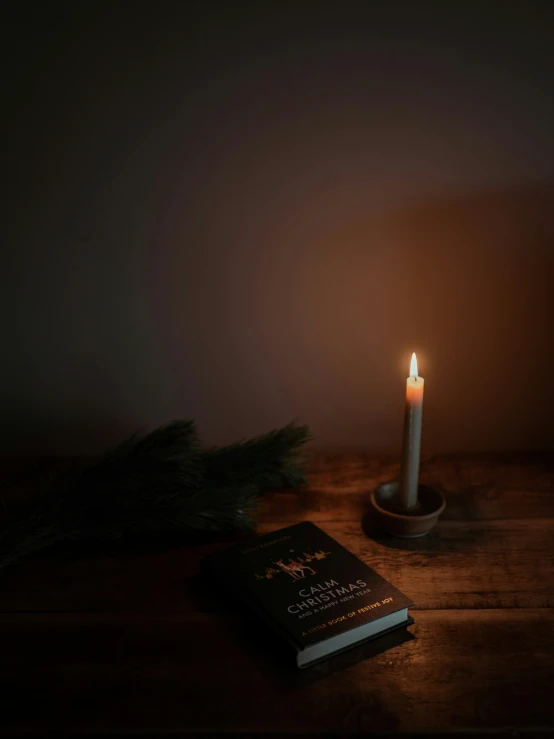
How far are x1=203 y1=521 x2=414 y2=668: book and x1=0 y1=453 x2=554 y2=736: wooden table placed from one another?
0.9 inches

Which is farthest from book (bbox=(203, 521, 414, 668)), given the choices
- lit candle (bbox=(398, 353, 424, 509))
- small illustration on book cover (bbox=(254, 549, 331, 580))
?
lit candle (bbox=(398, 353, 424, 509))

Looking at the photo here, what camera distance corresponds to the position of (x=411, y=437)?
2.92 feet

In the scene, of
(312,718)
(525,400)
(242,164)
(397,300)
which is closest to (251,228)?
(242,164)

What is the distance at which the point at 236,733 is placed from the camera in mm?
610

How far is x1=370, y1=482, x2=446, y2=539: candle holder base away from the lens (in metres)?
0.88

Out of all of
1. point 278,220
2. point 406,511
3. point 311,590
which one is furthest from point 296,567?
point 278,220

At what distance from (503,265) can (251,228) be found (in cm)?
36

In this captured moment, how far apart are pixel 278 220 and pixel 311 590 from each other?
52 centimetres

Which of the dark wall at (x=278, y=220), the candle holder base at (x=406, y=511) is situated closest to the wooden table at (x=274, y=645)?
the candle holder base at (x=406, y=511)

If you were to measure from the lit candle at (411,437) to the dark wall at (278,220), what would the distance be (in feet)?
0.77

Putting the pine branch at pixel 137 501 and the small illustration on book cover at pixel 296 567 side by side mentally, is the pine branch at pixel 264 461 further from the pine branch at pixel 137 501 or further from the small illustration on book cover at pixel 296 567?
the small illustration on book cover at pixel 296 567

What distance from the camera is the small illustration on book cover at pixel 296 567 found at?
0.79m

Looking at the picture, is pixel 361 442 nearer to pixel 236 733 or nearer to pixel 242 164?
pixel 242 164

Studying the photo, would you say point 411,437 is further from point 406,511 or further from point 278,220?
point 278,220
